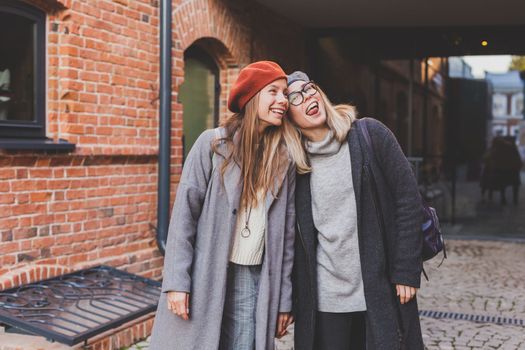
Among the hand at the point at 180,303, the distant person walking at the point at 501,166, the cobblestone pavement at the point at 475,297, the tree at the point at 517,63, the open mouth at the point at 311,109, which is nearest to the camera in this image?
the hand at the point at 180,303

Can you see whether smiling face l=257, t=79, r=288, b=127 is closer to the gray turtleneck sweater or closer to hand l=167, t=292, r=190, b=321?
the gray turtleneck sweater

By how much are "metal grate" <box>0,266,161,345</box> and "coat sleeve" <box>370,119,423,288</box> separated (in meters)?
2.01

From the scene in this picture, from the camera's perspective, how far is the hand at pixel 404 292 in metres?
2.77

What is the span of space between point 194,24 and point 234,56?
3.35 ft

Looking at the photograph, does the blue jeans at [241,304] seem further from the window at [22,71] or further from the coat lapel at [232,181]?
the window at [22,71]

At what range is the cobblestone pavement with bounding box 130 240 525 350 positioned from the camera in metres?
4.89

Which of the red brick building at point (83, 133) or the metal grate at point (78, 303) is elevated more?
the red brick building at point (83, 133)

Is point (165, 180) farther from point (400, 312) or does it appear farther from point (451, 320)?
point (400, 312)

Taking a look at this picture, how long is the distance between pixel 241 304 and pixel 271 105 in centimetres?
82

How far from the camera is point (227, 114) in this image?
776 centimetres

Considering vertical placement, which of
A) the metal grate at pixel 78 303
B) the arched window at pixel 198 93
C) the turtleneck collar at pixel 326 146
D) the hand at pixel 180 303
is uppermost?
the arched window at pixel 198 93

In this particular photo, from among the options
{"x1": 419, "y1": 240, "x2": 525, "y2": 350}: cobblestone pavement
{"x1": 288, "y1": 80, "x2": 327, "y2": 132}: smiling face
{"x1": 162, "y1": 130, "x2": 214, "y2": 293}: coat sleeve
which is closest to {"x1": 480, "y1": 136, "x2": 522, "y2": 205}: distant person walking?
{"x1": 419, "y1": 240, "x2": 525, "y2": 350}: cobblestone pavement

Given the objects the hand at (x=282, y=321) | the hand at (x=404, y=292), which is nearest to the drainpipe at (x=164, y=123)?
the hand at (x=282, y=321)

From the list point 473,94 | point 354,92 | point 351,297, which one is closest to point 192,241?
point 351,297
